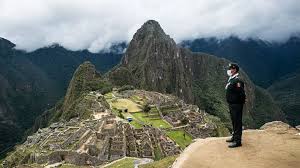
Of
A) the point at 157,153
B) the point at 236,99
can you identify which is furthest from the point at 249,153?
the point at 157,153

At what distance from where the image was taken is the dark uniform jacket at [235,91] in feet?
53.1

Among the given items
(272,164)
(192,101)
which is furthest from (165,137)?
(192,101)

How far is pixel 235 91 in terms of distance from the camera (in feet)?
53.4

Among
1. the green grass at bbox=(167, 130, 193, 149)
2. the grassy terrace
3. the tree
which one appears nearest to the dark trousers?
the green grass at bbox=(167, 130, 193, 149)

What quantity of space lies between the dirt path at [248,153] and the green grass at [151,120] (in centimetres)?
5342

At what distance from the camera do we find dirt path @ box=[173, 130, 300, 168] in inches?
573

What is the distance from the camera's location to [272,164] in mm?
14359

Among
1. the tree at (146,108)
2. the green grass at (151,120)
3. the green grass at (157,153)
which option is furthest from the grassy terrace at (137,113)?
the green grass at (157,153)

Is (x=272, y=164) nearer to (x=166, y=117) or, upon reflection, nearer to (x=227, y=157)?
(x=227, y=157)

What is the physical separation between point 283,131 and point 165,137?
41.9 meters

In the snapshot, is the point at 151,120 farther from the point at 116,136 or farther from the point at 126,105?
the point at 116,136

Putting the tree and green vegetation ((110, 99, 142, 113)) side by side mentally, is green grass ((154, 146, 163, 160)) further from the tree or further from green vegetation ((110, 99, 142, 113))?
green vegetation ((110, 99, 142, 113))

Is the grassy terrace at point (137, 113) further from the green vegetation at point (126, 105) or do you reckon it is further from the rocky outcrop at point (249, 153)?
the rocky outcrop at point (249, 153)

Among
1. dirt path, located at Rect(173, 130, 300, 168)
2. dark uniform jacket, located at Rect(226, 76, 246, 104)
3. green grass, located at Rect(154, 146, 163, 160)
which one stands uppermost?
dark uniform jacket, located at Rect(226, 76, 246, 104)
